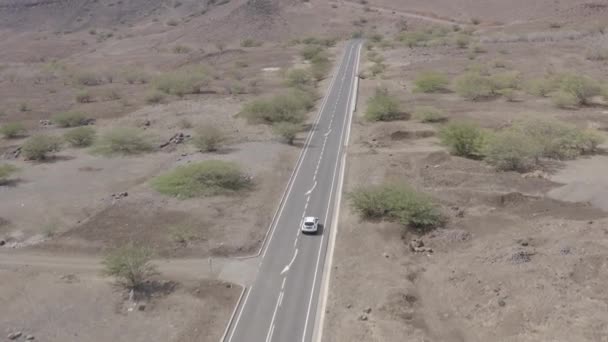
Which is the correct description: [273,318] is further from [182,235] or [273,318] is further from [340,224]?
A: [340,224]

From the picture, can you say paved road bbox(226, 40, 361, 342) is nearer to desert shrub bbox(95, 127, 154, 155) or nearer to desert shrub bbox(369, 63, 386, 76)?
desert shrub bbox(95, 127, 154, 155)

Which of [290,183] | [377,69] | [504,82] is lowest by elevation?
[290,183]

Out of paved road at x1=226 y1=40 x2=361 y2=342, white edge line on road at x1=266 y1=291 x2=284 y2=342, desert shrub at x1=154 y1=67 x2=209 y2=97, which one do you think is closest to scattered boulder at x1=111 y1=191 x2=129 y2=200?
paved road at x1=226 y1=40 x2=361 y2=342

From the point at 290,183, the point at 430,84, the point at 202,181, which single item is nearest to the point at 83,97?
the point at 202,181

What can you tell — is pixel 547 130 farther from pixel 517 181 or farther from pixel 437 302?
pixel 437 302

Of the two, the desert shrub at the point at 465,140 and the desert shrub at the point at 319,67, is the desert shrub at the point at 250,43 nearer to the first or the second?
the desert shrub at the point at 319,67

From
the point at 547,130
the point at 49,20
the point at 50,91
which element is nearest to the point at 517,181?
the point at 547,130
